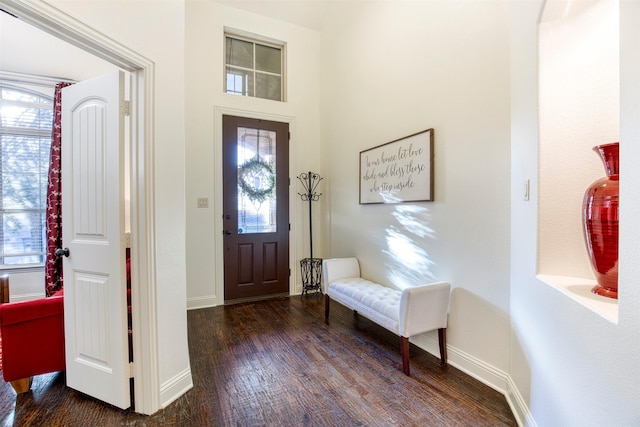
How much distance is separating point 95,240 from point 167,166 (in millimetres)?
617

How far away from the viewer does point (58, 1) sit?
127cm

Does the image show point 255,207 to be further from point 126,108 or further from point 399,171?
point 126,108

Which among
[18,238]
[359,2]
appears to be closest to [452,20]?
[359,2]

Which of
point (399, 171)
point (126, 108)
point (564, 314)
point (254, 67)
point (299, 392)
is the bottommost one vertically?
point (299, 392)

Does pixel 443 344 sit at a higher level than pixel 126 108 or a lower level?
lower

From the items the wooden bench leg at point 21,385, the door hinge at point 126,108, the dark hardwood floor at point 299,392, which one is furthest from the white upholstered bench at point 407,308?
Answer: the wooden bench leg at point 21,385

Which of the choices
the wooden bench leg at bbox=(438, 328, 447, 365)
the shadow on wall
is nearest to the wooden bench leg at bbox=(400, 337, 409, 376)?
the wooden bench leg at bbox=(438, 328, 447, 365)

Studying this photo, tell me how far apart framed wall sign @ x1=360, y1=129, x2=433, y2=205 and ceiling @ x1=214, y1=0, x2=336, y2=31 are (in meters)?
2.34

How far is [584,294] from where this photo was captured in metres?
1.15

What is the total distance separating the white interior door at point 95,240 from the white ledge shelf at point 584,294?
2.21 m

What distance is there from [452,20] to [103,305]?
3105mm

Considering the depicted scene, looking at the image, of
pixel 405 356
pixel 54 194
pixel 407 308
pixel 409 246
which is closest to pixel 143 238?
pixel 407 308

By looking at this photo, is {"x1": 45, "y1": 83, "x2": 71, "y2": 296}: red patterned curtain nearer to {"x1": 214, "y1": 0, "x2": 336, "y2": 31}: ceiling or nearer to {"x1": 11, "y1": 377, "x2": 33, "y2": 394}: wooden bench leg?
{"x1": 11, "y1": 377, "x2": 33, "y2": 394}: wooden bench leg

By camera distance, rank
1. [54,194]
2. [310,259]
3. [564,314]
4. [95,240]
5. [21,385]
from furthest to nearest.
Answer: [310,259]
[54,194]
[21,385]
[95,240]
[564,314]
